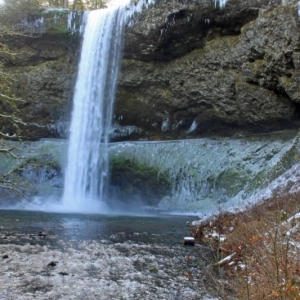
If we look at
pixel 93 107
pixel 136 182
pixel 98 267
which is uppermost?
pixel 93 107

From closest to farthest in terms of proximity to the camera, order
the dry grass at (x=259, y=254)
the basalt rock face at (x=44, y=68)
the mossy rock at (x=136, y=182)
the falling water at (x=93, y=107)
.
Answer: the dry grass at (x=259, y=254)
the mossy rock at (x=136, y=182)
the falling water at (x=93, y=107)
the basalt rock face at (x=44, y=68)

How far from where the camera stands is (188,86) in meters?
30.0

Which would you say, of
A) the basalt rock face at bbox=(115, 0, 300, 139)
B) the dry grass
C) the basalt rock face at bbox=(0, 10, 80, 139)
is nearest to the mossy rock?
the basalt rock face at bbox=(115, 0, 300, 139)

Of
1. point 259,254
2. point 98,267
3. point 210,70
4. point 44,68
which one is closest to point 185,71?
point 210,70

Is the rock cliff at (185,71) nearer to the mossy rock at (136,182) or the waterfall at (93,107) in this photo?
the waterfall at (93,107)

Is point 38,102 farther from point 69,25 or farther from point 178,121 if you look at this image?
point 178,121

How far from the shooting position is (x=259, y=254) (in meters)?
5.93

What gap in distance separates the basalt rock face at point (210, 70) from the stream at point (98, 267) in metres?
15.0

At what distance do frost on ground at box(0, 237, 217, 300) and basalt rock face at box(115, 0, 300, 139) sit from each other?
16.6 meters

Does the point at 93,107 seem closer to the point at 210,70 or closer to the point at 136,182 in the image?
the point at 136,182

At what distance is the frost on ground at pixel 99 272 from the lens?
6.65 m

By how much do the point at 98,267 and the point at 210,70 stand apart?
2237 cm

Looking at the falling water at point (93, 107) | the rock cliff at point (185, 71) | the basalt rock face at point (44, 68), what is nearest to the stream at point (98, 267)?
the rock cliff at point (185, 71)

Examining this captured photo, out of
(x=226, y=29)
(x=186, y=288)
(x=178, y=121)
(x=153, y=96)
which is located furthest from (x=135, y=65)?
(x=186, y=288)
